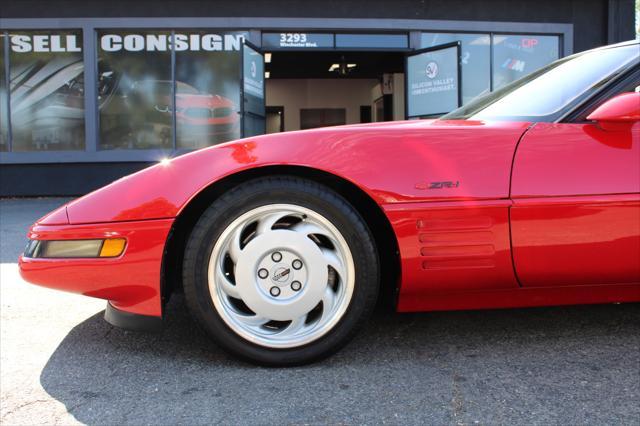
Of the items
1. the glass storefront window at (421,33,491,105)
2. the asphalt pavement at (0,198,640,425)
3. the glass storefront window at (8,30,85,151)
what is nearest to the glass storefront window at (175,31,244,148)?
the glass storefront window at (8,30,85,151)

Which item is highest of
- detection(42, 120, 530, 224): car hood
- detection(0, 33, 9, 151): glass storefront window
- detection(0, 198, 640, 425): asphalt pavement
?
detection(0, 33, 9, 151): glass storefront window

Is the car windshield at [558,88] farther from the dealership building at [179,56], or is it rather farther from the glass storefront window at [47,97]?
the glass storefront window at [47,97]

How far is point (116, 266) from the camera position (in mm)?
1959

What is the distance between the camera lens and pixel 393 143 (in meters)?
2.04

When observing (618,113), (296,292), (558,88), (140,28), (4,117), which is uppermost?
(140,28)

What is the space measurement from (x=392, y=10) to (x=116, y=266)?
344 inches

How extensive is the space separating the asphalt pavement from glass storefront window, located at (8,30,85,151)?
7695 millimetres

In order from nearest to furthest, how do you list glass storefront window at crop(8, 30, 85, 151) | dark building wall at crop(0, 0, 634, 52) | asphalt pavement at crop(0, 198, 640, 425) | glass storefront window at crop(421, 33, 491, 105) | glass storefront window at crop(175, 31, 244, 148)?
asphalt pavement at crop(0, 198, 640, 425) → dark building wall at crop(0, 0, 634, 52) → glass storefront window at crop(8, 30, 85, 151) → glass storefront window at crop(175, 31, 244, 148) → glass storefront window at crop(421, 33, 491, 105)

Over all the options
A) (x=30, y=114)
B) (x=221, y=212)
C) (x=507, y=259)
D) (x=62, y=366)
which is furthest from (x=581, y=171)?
(x=30, y=114)

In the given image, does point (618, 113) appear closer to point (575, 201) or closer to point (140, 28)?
point (575, 201)

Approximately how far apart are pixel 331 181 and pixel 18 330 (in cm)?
166

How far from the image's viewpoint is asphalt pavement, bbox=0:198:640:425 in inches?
67.2

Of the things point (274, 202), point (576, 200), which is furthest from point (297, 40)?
point (576, 200)

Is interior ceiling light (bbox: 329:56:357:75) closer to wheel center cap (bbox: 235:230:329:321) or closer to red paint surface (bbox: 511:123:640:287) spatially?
red paint surface (bbox: 511:123:640:287)
